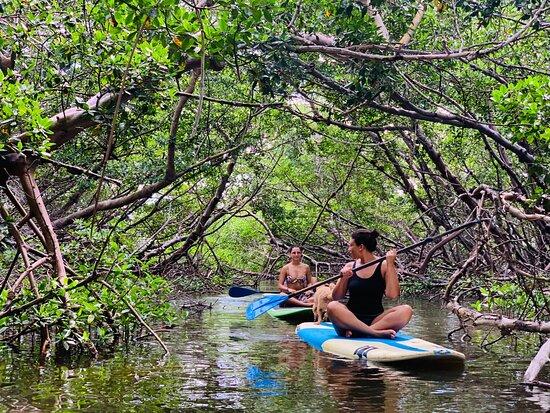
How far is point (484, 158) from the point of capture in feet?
46.3

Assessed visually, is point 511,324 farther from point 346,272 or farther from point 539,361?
point 346,272

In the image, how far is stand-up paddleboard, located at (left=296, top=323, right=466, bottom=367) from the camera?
21.2 feet

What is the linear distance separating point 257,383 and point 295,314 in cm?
539

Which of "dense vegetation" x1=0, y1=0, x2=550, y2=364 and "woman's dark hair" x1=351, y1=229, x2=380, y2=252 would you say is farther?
"woman's dark hair" x1=351, y1=229, x2=380, y2=252

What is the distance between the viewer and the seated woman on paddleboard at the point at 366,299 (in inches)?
292

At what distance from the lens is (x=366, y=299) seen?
7598mm

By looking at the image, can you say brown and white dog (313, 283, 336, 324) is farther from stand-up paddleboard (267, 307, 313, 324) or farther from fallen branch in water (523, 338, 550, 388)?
fallen branch in water (523, 338, 550, 388)

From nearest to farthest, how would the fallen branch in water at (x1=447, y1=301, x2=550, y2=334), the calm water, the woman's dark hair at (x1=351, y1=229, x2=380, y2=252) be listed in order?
1. the calm water
2. the fallen branch in water at (x1=447, y1=301, x2=550, y2=334)
3. the woman's dark hair at (x1=351, y1=229, x2=380, y2=252)

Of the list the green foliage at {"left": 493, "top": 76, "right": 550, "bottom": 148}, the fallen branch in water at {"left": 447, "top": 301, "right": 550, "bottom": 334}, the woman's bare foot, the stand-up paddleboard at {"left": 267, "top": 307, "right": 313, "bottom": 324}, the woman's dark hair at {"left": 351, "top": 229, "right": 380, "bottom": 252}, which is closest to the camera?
the fallen branch in water at {"left": 447, "top": 301, "right": 550, "bottom": 334}

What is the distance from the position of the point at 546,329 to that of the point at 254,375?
231 cm

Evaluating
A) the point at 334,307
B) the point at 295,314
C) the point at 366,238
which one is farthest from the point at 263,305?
the point at 366,238

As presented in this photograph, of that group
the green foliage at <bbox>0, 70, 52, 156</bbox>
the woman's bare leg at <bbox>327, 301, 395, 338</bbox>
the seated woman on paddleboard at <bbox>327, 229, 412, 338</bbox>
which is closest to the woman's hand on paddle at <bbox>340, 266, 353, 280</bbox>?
the seated woman on paddleboard at <bbox>327, 229, 412, 338</bbox>

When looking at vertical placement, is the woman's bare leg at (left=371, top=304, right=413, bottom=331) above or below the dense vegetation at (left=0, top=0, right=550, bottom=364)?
below

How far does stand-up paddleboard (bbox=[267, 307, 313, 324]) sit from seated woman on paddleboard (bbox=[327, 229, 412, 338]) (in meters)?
3.39
